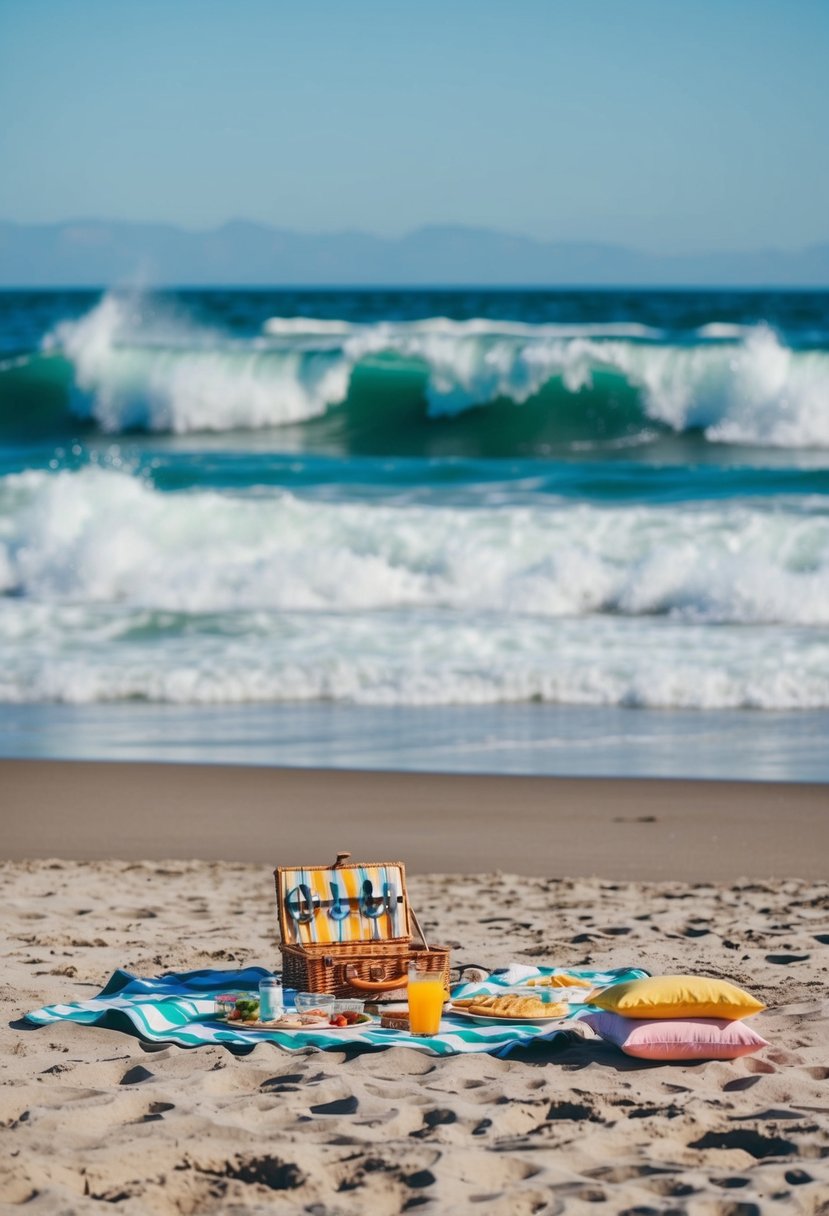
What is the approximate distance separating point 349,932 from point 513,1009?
516 mm

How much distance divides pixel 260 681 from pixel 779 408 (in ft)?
44.7

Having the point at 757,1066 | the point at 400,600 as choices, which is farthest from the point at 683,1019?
the point at 400,600

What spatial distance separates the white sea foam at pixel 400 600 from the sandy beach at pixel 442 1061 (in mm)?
2379

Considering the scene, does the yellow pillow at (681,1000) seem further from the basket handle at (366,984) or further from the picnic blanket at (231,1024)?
the basket handle at (366,984)

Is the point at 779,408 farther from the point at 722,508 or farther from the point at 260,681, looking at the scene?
the point at 260,681

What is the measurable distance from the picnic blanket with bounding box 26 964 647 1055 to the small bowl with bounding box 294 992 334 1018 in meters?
0.13

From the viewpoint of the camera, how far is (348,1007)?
453 centimetres

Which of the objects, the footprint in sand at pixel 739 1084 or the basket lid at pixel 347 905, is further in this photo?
the basket lid at pixel 347 905

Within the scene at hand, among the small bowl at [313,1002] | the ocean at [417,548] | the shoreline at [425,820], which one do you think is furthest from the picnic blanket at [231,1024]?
the ocean at [417,548]

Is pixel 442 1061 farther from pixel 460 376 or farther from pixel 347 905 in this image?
pixel 460 376

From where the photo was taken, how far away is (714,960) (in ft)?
17.1

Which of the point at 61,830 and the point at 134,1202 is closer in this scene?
the point at 134,1202

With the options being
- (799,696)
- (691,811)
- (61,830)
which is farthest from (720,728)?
(61,830)

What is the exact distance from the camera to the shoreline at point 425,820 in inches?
265
